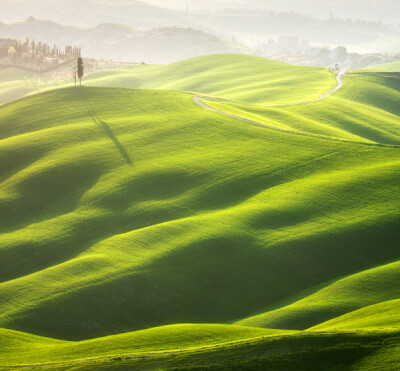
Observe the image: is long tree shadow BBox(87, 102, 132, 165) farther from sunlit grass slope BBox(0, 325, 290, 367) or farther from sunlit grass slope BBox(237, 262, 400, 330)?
sunlit grass slope BBox(0, 325, 290, 367)

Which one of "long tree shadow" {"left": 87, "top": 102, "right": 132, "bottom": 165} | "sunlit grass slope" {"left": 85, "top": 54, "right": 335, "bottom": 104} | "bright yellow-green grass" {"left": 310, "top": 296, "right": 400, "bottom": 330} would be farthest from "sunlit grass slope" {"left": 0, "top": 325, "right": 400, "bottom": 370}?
"sunlit grass slope" {"left": 85, "top": 54, "right": 335, "bottom": 104}

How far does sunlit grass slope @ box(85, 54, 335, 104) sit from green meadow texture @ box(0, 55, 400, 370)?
3786 centimetres

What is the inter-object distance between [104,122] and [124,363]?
5653 centimetres

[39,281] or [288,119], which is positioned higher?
[288,119]

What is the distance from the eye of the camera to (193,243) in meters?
49.9

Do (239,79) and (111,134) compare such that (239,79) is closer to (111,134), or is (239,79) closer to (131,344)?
(111,134)

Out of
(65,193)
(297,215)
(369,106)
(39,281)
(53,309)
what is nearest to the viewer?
(53,309)

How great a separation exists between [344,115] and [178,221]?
2263 inches

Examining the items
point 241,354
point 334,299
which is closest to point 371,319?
point 334,299

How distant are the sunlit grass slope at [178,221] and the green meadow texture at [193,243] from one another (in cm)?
17

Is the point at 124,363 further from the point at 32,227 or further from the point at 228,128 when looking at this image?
the point at 228,128

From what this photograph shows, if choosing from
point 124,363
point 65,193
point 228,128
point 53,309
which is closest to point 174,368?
point 124,363

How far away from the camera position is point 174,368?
2927cm

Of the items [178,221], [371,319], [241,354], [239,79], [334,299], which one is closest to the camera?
[241,354]
